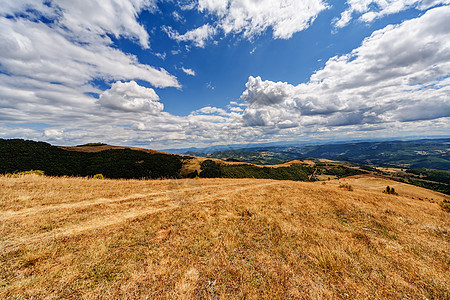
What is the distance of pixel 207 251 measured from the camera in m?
7.51

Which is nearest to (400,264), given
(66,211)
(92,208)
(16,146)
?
(92,208)

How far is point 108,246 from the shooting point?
7297mm

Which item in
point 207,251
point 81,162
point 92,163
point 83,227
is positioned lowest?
point 207,251

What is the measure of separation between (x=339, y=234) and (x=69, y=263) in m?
13.5

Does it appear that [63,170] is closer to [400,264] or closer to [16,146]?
[16,146]

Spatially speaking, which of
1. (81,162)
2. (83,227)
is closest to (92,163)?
(81,162)

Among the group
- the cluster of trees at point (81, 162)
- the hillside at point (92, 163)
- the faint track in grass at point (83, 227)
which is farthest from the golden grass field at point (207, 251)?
the hillside at point (92, 163)

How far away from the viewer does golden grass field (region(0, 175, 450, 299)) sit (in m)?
5.33

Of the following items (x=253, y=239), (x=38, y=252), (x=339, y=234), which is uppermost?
(x=38, y=252)

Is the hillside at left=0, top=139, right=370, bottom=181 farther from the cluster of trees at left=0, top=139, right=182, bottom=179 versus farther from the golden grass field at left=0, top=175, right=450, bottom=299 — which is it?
the golden grass field at left=0, top=175, right=450, bottom=299

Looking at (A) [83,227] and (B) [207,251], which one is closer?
(B) [207,251]

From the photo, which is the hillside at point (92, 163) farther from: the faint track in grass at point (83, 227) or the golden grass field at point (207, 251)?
the golden grass field at point (207, 251)

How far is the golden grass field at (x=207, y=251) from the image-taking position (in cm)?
533

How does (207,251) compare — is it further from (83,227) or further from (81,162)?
(81,162)
